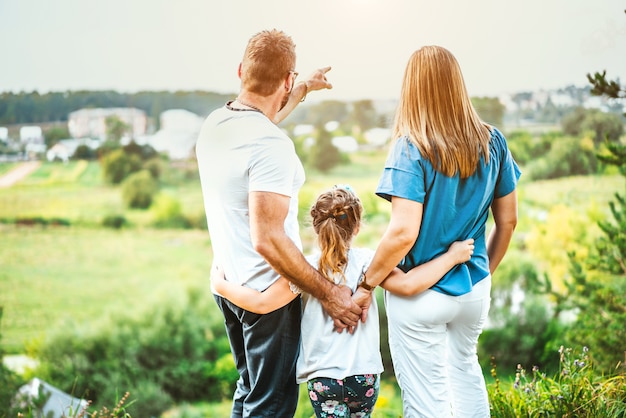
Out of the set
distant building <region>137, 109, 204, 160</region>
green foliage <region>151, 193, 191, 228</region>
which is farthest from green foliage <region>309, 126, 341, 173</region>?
green foliage <region>151, 193, 191, 228</region>

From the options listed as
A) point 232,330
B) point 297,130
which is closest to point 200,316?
point 297,130

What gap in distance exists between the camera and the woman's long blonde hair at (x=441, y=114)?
1.49 metres

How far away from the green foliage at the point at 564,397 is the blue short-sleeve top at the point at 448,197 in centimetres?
62

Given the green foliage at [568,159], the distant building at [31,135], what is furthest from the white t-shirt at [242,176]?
the distant building at [31,135]

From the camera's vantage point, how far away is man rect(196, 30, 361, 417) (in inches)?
57.9

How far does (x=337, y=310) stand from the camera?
1561mm

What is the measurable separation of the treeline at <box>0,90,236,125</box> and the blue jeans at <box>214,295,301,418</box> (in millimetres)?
5267

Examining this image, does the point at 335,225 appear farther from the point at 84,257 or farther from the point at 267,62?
the point at 84,257

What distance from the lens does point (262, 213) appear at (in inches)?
57.4

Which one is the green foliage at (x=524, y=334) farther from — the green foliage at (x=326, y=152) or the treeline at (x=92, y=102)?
the treeline at (x=92, y=102)

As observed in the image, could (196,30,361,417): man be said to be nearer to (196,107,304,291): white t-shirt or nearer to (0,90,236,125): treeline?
(196,107,304,291): white t-shirt

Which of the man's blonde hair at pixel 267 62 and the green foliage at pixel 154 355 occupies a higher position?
the man's blonde hair at pixel 267 62

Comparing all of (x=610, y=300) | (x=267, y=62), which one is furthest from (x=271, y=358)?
(x=610, y=300)

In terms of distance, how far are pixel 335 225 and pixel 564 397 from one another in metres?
0.94
